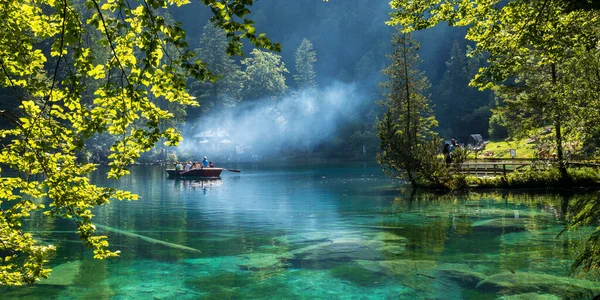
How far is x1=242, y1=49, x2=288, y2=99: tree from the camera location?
9962cm

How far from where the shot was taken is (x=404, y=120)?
3731 cm

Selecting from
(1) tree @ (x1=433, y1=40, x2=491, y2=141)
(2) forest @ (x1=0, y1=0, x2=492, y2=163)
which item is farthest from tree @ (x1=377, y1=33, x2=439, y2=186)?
(1) tree @ (x1=433, y1=40, x2=491, y2=141)

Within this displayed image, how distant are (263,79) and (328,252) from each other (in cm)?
8821

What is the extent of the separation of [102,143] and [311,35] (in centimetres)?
7420

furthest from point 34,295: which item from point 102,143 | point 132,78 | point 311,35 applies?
point 311,35

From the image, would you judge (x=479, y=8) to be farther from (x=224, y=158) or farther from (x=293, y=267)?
(x=224, y=158)

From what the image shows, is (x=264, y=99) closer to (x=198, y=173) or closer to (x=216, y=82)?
(x=216, y=82)

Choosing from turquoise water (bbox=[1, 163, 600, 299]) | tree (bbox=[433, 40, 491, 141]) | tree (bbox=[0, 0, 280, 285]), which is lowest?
turquoise water (bbox=[1, 163, 600, 299])

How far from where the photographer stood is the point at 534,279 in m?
10.4

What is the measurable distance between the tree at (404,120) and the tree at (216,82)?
66.7 m

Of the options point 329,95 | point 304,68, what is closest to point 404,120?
point 329,95

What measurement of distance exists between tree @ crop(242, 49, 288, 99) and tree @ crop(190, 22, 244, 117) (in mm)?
3915

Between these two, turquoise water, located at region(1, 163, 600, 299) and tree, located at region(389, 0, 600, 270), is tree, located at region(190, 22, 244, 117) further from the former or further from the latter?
tree, located at region(389, 0, 600, 270)

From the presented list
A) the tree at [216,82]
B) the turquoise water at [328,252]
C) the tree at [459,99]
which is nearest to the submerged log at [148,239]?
the turquoise water at [328,252]
